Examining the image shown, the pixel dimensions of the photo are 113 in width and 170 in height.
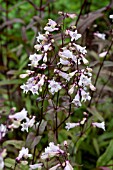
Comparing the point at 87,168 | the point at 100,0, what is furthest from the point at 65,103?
the point at 100,0

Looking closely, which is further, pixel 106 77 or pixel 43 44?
pixel 106 77

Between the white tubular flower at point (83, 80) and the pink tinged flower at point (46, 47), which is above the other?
the pink tinged flower at point (46, 47)

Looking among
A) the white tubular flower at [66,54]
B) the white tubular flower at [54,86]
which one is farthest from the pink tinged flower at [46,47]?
the white tubular flower at [54,86]

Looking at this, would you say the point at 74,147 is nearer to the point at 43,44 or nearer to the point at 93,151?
the point at 93,151

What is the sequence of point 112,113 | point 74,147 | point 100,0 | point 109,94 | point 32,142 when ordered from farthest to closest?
point 100,0, point 109,94, point 112,113, point 74,147, point 32,142

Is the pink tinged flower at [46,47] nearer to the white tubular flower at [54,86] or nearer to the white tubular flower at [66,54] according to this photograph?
the white tubular flower at [66,54]

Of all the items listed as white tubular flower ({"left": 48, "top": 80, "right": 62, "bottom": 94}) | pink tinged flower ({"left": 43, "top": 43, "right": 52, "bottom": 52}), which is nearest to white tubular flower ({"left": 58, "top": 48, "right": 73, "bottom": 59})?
pink tinged flower ({"left": 43, "top": 43, "right": 52, "bottom": 52})

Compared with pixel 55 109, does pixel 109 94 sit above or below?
above

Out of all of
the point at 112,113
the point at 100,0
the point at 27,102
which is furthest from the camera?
the point at 100,0

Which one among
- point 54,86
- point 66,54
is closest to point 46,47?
point 66,54

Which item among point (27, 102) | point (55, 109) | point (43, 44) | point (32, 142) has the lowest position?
point (32, 142)
